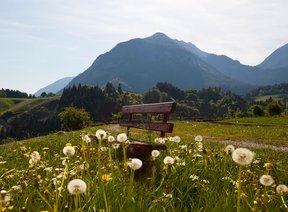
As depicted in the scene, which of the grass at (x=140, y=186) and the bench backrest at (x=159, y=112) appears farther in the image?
the bench backrest at (x=159, y=112)

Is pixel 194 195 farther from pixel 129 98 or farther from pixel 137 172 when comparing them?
pixel 129 98

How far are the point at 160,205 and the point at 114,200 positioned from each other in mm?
476

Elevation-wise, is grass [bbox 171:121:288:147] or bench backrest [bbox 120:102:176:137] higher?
bench backrest [bbox 120:102:176:137]

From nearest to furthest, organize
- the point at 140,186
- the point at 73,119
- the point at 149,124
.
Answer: the point at 140,186 < the point at 149,124 < the point at 73,119

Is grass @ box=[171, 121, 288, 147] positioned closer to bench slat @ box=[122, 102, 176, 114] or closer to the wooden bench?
bench slat @ box=[122, 102, 176, 114]

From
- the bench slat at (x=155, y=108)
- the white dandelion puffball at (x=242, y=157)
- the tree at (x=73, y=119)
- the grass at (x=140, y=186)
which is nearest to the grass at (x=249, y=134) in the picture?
the bench slat at (x=155, y=108)

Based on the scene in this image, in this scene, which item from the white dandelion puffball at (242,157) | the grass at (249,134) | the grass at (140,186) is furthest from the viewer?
the grass at (249,134)

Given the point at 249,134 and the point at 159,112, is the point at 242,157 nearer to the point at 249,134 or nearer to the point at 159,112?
the point at 159,112

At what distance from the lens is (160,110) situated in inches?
390

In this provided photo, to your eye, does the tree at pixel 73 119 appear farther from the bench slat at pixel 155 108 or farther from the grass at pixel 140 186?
the grass at pixel 140 186

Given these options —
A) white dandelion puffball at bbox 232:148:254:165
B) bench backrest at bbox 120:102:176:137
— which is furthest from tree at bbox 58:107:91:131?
white dandelion puffball at bbox 232:148:254:165

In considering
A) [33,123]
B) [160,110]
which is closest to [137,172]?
[160,110]

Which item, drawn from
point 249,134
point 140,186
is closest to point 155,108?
point 140,186

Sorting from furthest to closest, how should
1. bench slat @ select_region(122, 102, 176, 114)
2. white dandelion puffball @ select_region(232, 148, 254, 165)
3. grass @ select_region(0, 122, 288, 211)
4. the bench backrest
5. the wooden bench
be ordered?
1. bench slat @ select_region(122, 102, 176, 114)
2. the bench backrest
3. the wooden bench
4. grass @ select_region(0, 122, 288, 211)
5. white dandelion puffball @ select_region(232, 148, 254, 165)
